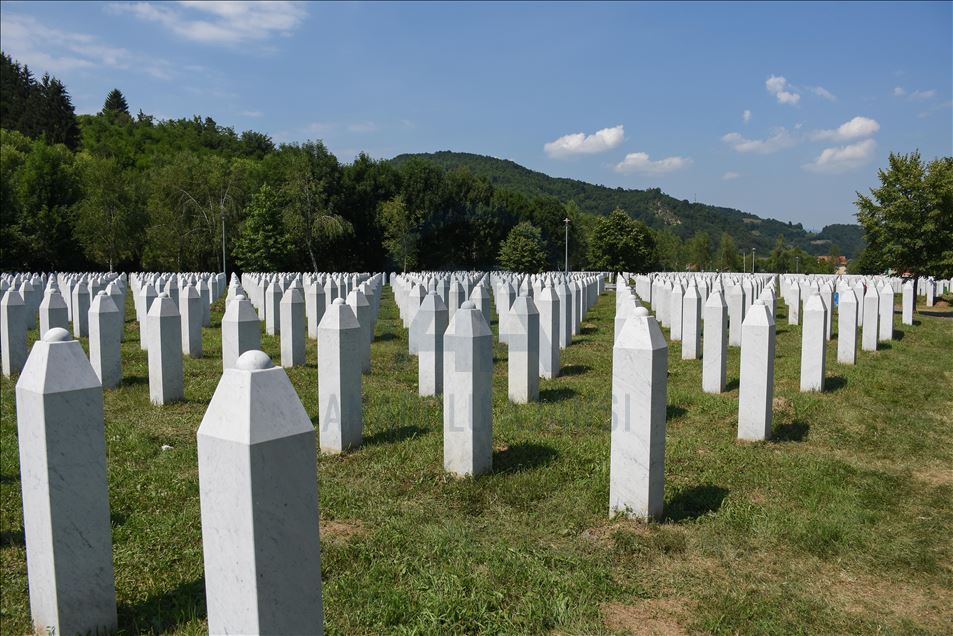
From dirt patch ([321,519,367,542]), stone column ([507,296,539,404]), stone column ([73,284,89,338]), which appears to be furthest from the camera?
stone column ([73,284,89,338])

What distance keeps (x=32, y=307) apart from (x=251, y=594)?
18.0m

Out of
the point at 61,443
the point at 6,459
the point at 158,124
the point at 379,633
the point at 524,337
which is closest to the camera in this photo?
the point at 61,443

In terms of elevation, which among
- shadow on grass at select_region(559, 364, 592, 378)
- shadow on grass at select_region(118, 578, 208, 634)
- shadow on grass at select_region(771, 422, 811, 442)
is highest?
shadow on grass at select_region(559, 364, 592, 378)

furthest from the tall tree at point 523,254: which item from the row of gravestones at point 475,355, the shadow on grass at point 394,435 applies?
the shadow on grass at point 394,435

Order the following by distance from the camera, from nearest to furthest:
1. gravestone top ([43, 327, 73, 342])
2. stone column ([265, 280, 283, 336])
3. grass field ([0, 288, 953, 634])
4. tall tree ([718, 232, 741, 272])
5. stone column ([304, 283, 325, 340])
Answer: gravestone top ([43, 327, 73, 342]) < grass field ([0, 288, 953, 634]) < stone column ([304, 283, 325, 340]) < stone column ([265, 280, 283, 336]) < tall tree ([718, 232, 741, 272])

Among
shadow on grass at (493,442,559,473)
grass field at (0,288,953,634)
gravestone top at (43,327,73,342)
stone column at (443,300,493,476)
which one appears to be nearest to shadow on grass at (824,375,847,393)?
grass field at (0,288,953,634)

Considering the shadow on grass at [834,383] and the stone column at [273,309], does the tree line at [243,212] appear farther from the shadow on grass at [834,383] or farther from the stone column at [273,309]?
the shadow on grass at [834,383]

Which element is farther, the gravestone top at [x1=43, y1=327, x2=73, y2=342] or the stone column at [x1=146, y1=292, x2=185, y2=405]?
the stone column at [x1=146, y1=292, x2=185, y2=405]

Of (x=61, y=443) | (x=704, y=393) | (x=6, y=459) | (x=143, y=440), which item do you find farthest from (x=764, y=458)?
(x=6, y=459)

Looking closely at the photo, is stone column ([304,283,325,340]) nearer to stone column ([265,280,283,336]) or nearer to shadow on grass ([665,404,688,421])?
stone column ([265,280,283,336])

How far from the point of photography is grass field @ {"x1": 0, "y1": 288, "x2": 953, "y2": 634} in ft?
12.3

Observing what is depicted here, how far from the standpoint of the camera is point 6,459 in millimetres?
6227

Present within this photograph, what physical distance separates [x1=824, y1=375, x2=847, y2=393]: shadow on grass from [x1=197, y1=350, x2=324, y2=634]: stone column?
929cm

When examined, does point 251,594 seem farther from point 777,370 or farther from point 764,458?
point 777,370
